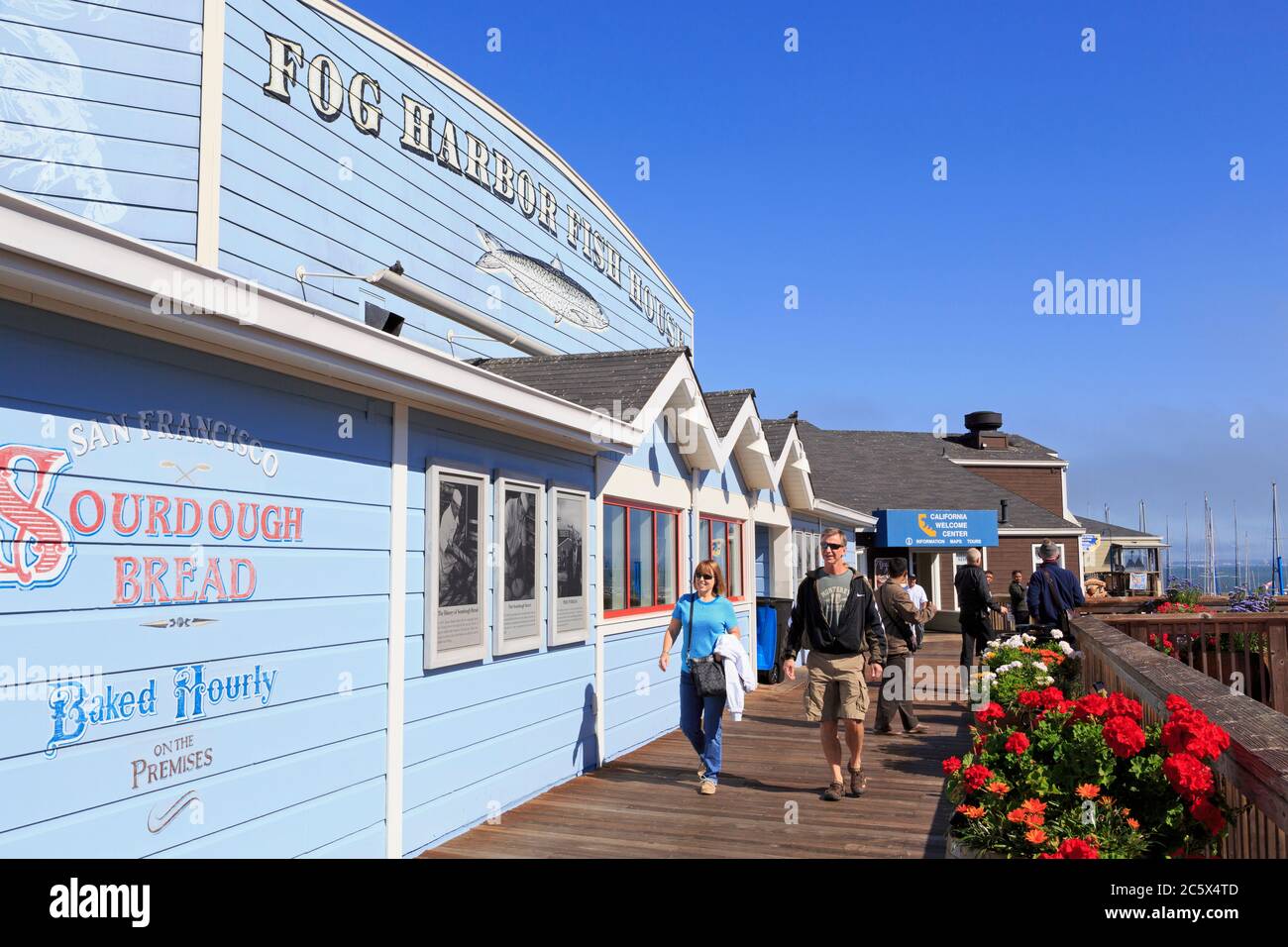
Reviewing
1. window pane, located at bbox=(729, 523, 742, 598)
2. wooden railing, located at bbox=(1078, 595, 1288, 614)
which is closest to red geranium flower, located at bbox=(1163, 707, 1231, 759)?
wooden railing, located at bbox=(1078, 595, 1288, 614)

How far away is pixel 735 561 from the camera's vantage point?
1452 cm

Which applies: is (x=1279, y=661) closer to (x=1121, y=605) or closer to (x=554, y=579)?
(x=1121, y=605)

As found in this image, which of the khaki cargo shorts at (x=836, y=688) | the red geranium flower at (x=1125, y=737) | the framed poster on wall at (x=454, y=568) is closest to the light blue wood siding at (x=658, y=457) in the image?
the framed poster on wall at (x=454, y=568)

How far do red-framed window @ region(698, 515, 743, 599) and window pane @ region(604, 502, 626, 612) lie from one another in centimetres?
272

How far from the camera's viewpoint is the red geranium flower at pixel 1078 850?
3.46 metres

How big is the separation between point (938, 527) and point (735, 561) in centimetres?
1385

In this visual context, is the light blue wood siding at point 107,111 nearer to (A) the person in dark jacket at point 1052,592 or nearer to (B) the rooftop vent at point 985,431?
(A) the person in dark jacket at point 1052,592

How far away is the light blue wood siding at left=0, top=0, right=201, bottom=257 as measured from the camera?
21.6 ft

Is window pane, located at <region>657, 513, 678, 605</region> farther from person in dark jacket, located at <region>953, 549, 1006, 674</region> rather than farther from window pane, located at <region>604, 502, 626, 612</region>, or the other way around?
person in dark jacket, located at <region>953, 549, 1006, 674</region>

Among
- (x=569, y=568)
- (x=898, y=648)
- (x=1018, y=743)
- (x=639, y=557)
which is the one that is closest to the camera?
(x=1018, y=743)

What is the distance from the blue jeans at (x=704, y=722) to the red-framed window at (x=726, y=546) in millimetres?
4210

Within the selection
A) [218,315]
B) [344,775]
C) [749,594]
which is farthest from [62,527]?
[749,594]

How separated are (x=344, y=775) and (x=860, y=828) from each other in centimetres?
359

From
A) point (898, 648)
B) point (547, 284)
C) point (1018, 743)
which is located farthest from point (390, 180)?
point (1018, 743)
